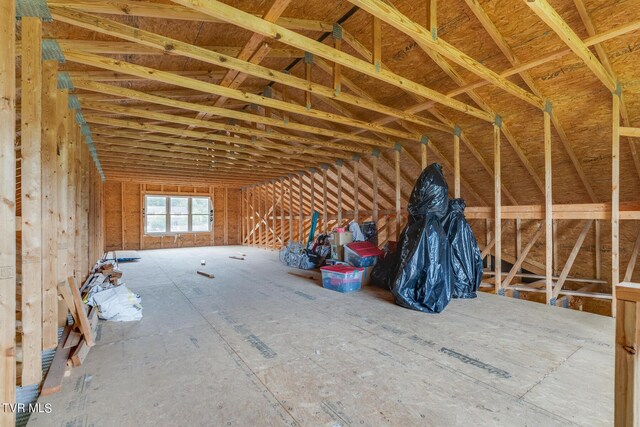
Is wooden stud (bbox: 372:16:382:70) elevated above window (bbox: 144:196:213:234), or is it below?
above

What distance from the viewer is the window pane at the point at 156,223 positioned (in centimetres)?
1089

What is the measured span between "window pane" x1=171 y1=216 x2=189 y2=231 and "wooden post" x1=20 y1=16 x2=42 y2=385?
32.6 ft

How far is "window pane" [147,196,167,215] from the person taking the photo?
10.9m

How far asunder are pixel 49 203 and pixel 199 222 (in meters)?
9.71

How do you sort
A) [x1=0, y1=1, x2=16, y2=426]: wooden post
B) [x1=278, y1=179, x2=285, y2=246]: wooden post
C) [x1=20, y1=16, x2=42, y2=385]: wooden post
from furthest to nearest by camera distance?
[x1=278, y1=179, x2=285, y2=246]: wooden post, [x1=20, y1=16, x2=42, y2=385]: wooden post, [x1=0, y1=1, x2=16, y2=426]: wooden post

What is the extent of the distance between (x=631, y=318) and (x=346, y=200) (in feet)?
24.6

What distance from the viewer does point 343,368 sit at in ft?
6.87

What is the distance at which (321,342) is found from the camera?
8.32 feet

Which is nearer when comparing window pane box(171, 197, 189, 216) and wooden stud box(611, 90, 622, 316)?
wooden stud box(611, 90, 622, 316)

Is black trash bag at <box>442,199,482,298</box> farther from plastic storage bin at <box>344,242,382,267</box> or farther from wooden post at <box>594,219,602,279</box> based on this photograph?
wooden post at <box>594,219,602,279</box>

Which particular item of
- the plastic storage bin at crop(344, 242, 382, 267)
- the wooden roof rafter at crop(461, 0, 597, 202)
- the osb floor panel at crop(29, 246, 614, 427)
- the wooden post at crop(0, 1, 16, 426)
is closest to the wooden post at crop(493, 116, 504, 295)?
the wooden roof rafter at crop(461, 0, 597, 202)

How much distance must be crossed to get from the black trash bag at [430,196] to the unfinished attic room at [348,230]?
0.10ft

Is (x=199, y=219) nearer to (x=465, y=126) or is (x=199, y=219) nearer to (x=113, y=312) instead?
(x=113, y=312)

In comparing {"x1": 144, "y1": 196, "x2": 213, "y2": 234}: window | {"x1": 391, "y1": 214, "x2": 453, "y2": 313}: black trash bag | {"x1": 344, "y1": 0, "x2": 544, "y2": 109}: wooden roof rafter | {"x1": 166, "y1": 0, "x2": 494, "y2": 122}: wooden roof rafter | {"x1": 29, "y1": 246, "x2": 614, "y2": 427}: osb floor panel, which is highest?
{"x1": 344, "y1": 0, "x2": 544, "y2": 109}: wooden roof rafter
